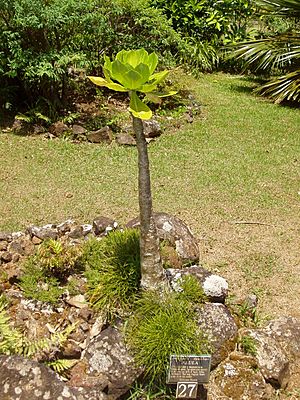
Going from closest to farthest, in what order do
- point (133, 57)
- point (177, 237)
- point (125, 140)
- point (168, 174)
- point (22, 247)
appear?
point (133, 57)
point (22, 247)
point (177, 237)
point (168, 174)
point (125, 140)

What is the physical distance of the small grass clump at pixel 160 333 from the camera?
8.63 feet

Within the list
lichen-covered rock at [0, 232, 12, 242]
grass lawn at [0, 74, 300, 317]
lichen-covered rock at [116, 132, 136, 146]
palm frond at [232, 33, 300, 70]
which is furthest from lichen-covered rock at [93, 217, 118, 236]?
palm frond at [232, 33, 300, 70]

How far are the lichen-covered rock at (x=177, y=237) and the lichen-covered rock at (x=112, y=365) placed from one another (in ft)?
3.38

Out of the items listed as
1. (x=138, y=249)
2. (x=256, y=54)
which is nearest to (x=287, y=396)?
(x=138, y=249)

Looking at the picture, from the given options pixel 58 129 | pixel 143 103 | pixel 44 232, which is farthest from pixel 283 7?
pixel 143 103

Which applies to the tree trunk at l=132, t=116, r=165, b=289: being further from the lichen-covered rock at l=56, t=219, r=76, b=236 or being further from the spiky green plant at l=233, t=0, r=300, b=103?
the spiky green plant at l=233, t=0, r=300, b=103

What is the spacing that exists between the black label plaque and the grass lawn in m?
1.05

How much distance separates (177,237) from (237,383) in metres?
1.18

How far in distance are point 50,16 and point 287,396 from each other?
471 cm

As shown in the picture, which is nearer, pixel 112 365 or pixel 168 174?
pixel 112 365

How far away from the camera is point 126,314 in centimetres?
287

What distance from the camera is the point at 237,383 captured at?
279 cm

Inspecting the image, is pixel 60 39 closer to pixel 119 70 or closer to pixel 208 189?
pixel 208 189

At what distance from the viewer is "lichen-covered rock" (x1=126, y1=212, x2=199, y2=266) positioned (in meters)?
3.66
